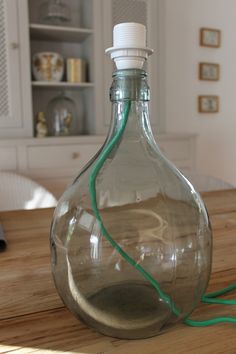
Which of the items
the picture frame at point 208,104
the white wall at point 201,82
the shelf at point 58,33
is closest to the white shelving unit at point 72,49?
the shelf at point 58,33

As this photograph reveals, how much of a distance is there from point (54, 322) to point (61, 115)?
2083 millimetres

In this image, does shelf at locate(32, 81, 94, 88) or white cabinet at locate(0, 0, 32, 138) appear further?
shelf at locate(32, 81, 94, 88)

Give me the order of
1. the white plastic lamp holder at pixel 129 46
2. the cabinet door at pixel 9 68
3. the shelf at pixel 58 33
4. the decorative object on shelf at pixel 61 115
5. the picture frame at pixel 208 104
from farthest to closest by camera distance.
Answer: the picture frame at pixel 208 104 < the decorative object on shelf at pixel 61 115 < the shelf at pixel 58 33 < the cabinet door at pixel 9 68 < the white plastic lamp holder at pixel 129 46

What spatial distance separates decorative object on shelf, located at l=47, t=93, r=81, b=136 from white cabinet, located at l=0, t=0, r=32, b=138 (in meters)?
0.29

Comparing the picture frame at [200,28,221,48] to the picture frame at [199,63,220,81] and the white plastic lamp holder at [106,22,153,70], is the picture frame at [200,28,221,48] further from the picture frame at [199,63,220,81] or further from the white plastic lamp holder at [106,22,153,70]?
the white plastic lamp holder at [106,22,153,70]

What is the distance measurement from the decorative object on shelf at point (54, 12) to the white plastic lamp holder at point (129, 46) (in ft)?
7.00

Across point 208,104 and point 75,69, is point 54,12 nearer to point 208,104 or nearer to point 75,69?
point 75,69

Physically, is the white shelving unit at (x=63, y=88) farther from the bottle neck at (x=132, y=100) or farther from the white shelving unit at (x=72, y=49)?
the bottle neck at (x=132, y=100)

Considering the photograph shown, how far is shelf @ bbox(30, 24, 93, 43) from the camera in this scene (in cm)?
214

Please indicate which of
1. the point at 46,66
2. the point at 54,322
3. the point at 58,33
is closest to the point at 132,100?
the point at 54,322

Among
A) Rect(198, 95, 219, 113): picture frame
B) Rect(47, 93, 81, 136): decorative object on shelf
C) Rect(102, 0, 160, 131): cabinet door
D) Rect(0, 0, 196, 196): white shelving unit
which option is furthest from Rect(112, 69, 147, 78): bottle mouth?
Rect(198, 95, 219, 113): picture frame

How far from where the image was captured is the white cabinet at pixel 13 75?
6.57ft

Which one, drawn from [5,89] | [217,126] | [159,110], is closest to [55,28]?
[5,89]

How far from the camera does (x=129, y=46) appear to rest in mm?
334
